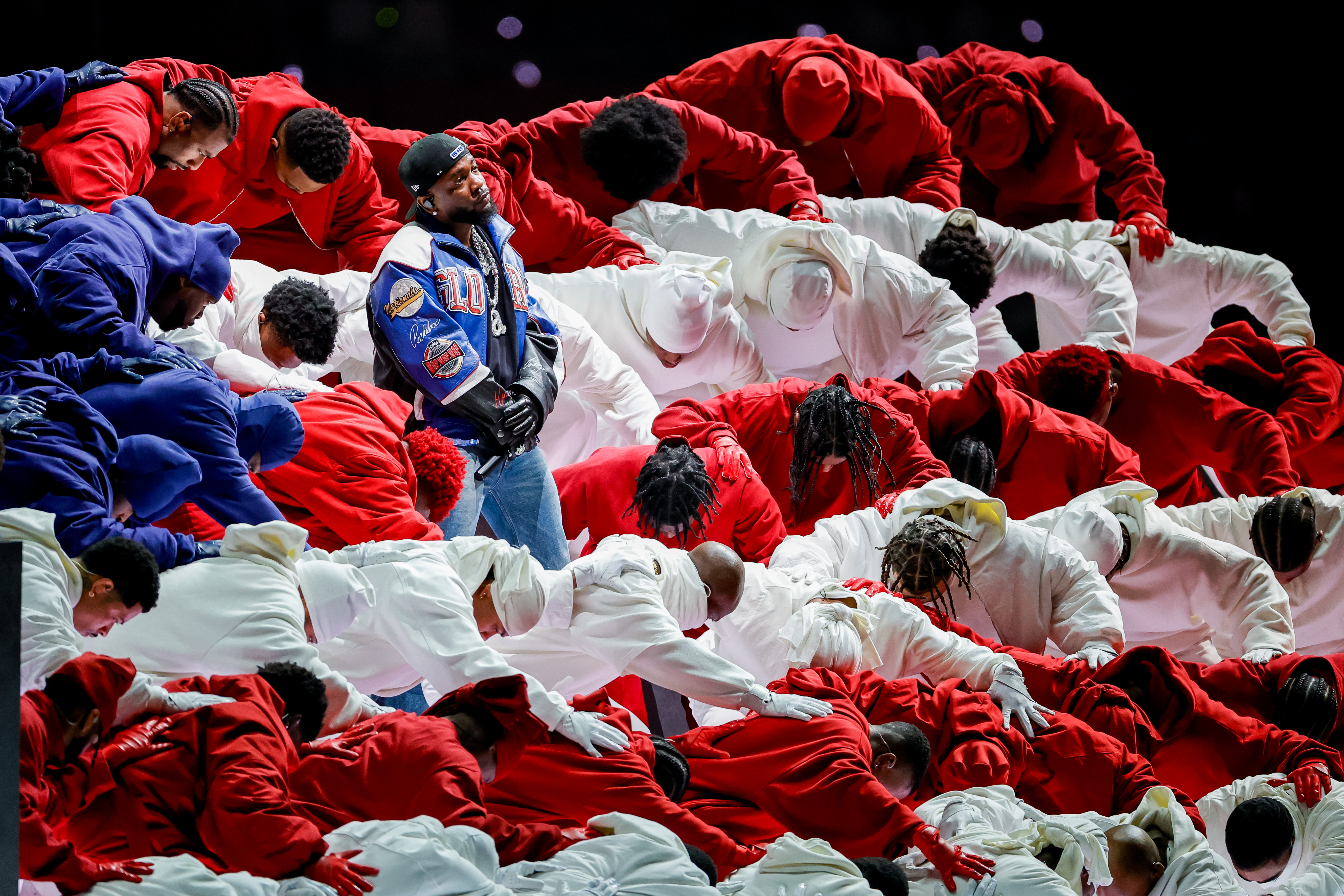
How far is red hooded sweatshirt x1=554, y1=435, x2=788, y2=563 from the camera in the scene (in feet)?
14.4

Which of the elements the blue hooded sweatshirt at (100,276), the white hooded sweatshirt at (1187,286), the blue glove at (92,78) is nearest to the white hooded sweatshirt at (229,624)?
the blue hooded sweatshirt at (100,276)

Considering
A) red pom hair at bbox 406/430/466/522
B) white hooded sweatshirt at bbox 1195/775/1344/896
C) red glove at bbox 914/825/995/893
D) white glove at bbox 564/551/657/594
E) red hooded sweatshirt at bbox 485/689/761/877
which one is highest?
red pom hair at bbox 406/430/466/522

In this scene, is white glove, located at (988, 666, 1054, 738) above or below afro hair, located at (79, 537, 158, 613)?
below

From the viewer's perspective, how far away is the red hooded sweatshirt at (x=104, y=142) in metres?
4.03

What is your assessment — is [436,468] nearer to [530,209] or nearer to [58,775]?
[58,775]

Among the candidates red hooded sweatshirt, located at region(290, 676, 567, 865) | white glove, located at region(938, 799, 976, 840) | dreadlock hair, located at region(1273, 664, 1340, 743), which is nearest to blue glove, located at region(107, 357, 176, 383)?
red hooded sweatshirt, located at region(290, 676, 567, 865)

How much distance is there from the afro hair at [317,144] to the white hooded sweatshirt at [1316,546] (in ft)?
9.36

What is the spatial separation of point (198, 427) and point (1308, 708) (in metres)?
3.06

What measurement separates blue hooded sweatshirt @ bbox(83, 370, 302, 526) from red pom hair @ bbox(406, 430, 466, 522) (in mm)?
500

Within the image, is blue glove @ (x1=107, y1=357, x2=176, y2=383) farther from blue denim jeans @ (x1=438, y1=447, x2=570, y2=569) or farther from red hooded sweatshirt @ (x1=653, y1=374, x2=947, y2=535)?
red hooded sweatshirt @ (x1=653, y1=374, x2=947, y2=535)

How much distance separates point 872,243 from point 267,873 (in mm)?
3618

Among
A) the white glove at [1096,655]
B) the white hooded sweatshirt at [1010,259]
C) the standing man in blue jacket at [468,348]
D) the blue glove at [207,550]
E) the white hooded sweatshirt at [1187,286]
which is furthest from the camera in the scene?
the white hooded sweatshirt at [1187,286]

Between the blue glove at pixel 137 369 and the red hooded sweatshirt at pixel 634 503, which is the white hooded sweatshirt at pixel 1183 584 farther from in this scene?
the blue glove at pixel 137 369

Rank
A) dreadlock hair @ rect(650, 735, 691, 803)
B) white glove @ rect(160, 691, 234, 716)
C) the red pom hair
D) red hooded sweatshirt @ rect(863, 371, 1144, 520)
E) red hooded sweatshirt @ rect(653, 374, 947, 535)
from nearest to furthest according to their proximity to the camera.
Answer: white glove @ rect(160, 691, 234, 716)
dreadlock hair @ rect(650, 735, 691, 803)
the red pom hair
red hooded sweatshirt @ rect(653, 374, 947, 535)
red hooded sweatshirt @ rect(863, 371, 1144, 520)
